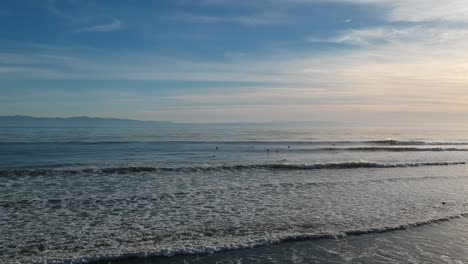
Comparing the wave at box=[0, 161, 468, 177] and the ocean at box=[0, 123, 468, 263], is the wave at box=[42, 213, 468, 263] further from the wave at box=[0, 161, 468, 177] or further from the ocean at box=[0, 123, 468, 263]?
the wave at box=[0, 161, 468, 177]

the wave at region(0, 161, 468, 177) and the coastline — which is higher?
the wave at region(0, 161, 468, 177)

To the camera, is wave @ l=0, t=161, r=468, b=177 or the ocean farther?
wave @ l=0, t=161, r=468, b=177

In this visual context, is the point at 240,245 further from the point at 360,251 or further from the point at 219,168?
the point at 219,168

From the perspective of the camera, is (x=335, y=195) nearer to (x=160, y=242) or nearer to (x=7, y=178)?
(x=160, y=242)

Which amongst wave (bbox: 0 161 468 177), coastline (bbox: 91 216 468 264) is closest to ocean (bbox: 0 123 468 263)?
coastline (bbox: 91 216 468 264)

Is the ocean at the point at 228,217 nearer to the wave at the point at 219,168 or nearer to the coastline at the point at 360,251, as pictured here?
the coastline at the point at 360,251

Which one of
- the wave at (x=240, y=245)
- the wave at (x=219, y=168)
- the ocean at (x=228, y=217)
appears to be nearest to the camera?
the wave at (x=240, y=245)

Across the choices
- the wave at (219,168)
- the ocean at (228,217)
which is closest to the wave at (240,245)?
the ocean at (228,217)

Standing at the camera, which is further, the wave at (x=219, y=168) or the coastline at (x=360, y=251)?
the wave at (x=219, y=168)

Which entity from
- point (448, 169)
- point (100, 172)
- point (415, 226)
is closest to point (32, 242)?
point (415, 226)

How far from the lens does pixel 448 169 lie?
27.7 meters

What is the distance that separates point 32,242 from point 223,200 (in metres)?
7.45

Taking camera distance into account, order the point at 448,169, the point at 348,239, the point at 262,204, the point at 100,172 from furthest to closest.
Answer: the point at 448,169
the point at 100,172
the point at 262,204
the point at 348,239

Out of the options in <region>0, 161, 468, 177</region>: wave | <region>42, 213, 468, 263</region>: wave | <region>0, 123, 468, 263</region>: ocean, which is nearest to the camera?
<region>42, 213, 468, 263</region>: wave
